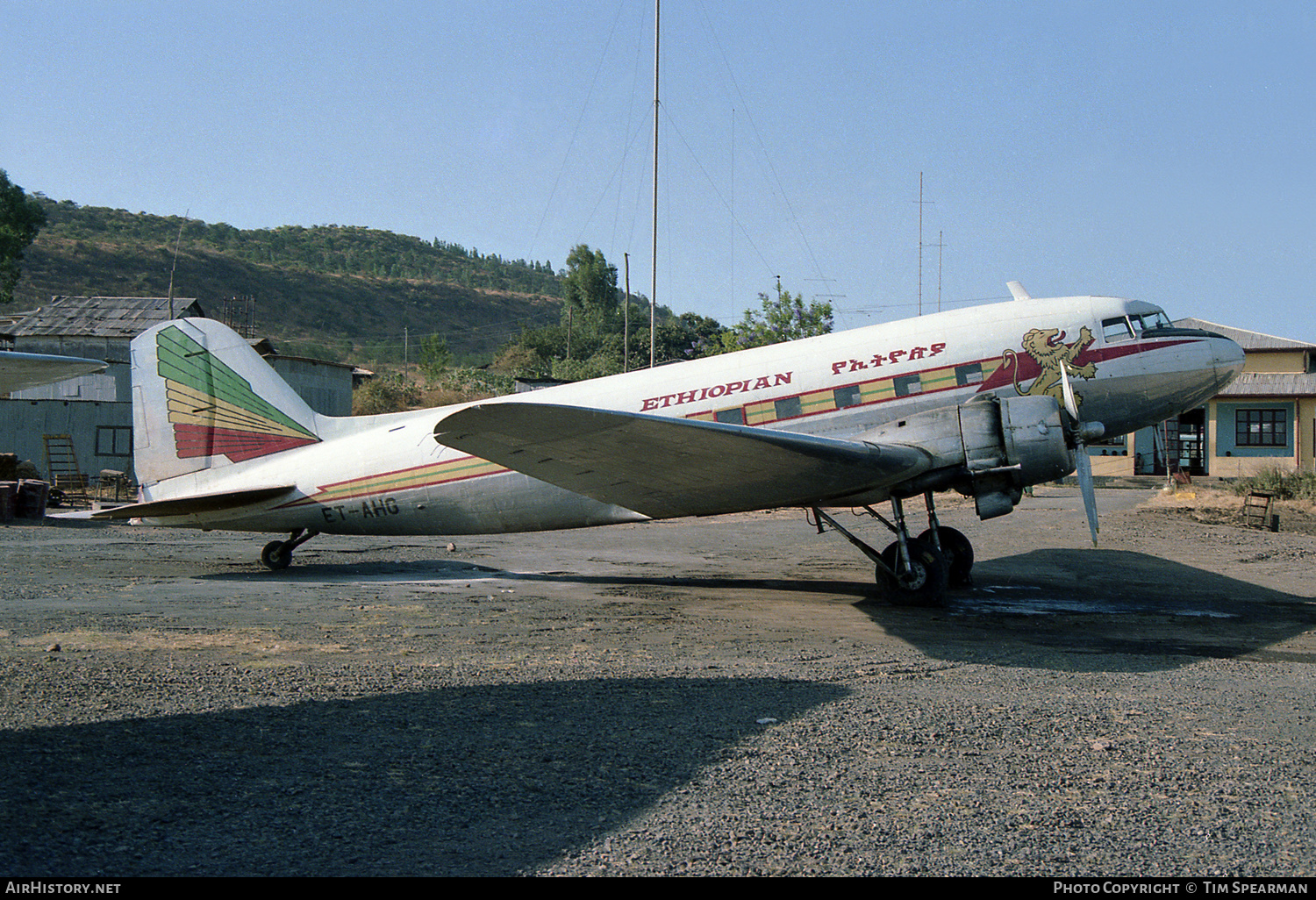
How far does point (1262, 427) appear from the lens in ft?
133

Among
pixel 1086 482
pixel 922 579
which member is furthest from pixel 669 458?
pixel 1086 482

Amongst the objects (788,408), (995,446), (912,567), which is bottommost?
(912,567)

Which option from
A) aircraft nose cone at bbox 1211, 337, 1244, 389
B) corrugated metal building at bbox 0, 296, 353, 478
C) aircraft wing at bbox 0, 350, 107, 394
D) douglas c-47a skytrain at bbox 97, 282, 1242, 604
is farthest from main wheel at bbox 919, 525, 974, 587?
corrugated metal building at bbox 0, 296, 353, 478

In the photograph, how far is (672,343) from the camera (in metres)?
70.0

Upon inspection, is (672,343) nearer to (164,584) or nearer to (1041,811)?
(164,584)

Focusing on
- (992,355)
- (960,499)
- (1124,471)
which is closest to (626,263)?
(960,499)

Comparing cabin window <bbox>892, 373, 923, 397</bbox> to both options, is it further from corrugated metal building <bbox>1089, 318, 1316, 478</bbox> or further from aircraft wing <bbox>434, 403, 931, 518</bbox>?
corrugated metal building <bbox>1089, 318, 1316, 478</bbox>

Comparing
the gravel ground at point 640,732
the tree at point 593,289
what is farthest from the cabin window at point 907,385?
the tree at point 593,289

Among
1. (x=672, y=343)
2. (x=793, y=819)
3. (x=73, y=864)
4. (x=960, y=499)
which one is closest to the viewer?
(x=73, y=864)

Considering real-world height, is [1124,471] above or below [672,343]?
below

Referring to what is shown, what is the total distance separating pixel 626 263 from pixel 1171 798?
40.1m

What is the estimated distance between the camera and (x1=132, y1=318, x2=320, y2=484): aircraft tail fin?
13.3 metres

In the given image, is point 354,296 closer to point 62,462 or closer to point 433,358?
point 433,358

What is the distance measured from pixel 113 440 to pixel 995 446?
30574mm
